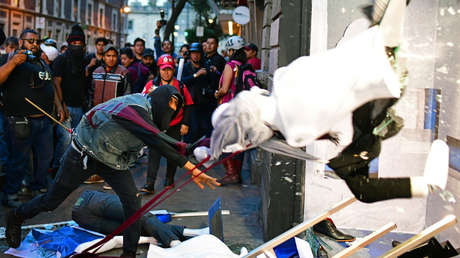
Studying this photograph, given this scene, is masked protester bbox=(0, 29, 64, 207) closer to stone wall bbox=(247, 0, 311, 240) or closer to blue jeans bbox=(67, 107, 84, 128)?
blue jeans bbox=(67, 107, 84, 128)

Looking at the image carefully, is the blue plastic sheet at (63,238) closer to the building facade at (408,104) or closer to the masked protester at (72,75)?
the building facade at (408,104)

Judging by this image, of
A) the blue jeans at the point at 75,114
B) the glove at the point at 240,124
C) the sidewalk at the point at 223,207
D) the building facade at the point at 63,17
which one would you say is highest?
the building facade at the point at 63,17

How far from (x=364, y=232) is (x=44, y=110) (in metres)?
3.99

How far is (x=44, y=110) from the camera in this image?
6508 mm

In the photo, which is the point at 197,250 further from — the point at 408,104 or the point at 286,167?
the point at 408,104

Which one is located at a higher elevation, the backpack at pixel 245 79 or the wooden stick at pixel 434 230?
the backpack at pixel 245 79

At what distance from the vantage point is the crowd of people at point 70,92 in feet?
20.7

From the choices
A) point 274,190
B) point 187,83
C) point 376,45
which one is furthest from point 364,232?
point 187,83

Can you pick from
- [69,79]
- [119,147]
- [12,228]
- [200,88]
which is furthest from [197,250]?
[200,88]

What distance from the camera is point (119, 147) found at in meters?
4.28

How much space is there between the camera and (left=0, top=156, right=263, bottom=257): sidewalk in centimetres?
547

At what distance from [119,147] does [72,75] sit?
13.4ft

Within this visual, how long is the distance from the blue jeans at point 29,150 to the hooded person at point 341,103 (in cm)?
421

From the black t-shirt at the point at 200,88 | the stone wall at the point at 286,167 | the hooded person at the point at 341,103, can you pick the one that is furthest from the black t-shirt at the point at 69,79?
the hooded person at the point at 341,103
